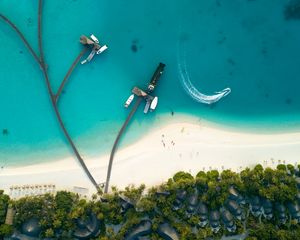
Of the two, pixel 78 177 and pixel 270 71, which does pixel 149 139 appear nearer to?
pixel 78 177

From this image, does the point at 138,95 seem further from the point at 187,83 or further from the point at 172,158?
the point at 172,158

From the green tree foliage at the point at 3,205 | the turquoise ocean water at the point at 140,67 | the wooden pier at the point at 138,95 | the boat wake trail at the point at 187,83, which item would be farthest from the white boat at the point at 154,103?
the green tree foliage at the point at 3,205

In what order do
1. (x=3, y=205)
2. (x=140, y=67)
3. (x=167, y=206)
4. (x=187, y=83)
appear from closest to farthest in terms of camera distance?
(x=3, y=205) < (x=167, y=206) < (x=140, y=67) < (x=187, y=83)

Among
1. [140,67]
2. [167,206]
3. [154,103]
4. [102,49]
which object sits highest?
[102,49]

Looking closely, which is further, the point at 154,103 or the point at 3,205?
the point at 154,103

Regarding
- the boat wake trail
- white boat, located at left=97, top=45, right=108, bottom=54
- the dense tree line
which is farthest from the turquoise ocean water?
the dense tree line

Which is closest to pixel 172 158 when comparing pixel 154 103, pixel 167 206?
pixel 167 206
